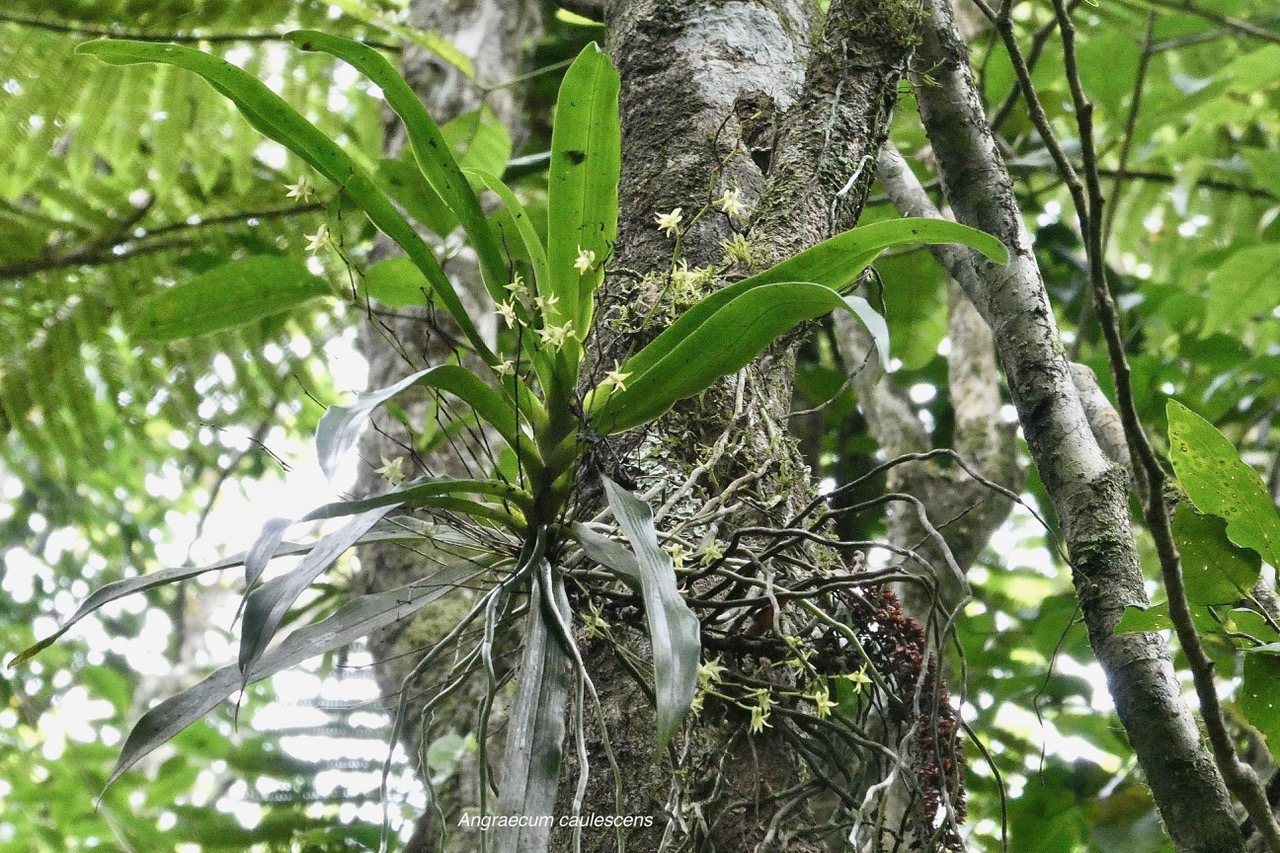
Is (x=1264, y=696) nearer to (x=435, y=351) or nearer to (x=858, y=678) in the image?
(x=858, y=678)

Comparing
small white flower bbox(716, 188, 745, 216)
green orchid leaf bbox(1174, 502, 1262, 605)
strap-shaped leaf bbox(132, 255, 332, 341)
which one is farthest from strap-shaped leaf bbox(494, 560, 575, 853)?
strap-shaped leaf bbox(132, 255, 332, 341)

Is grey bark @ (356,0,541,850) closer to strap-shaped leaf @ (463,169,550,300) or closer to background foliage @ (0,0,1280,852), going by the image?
background foliage @ (0,0,1280,852)

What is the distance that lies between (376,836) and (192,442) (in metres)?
2.61

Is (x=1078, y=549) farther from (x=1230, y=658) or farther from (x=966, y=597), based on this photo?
(x=1230, y=658)

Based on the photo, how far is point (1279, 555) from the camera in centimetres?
104

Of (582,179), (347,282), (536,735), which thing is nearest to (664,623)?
(536,735)

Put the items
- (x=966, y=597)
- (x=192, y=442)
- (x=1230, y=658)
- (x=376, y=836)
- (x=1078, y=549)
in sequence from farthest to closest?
(x=192, y=442) < (x=1230, y=658) < (x=376, y=836) < (x=1078, y=549) < (x=966, y=597)

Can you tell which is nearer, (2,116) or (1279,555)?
(1279,555)

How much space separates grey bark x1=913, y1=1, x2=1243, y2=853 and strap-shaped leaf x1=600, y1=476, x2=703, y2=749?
437 mm

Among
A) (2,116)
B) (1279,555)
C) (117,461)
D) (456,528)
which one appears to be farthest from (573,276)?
(117,461)

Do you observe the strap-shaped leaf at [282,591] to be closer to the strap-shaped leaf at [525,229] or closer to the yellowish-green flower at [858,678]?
the strap-shaped leaf at [525,229]

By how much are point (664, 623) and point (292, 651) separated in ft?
1.48

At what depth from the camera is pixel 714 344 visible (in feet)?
3.34

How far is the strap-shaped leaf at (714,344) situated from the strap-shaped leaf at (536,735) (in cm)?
21
